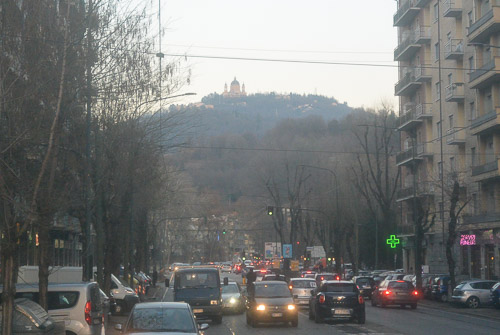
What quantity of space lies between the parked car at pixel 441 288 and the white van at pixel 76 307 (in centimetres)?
3060

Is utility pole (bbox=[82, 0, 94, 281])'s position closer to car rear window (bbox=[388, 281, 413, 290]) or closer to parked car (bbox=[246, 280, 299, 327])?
parked car (bbox=[246, 280, 299, 327])

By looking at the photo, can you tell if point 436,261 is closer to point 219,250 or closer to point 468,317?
point 468,317

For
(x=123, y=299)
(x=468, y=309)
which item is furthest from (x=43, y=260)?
(x=468, y=309)

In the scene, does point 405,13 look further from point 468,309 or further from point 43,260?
point 43,260

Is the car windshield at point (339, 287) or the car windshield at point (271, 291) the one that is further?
the car windshield at point (339, 287)

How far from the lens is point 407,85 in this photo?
6656 cm

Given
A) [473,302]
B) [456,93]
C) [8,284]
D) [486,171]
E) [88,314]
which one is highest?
[456,93]

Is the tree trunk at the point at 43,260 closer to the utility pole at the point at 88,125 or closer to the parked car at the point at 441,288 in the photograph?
the utility pole at the point at 88,125

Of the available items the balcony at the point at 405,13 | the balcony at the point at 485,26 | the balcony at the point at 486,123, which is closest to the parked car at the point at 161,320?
the balcony at the point at 486,123

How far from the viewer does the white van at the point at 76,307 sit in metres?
18.5

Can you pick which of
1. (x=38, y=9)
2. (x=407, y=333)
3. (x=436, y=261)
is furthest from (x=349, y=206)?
(x=38, y=9)

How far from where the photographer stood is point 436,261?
64250 mm

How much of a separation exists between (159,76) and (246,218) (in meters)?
87.0

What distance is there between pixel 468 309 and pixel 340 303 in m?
13.1
